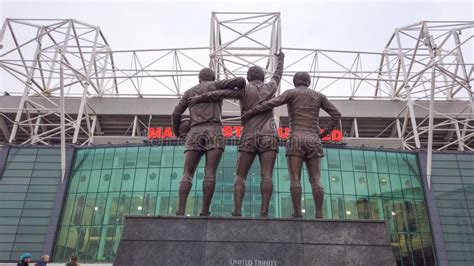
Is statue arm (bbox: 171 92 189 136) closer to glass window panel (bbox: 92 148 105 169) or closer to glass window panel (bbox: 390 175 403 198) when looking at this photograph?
glass window panel (bbox: 92 148 105 169)

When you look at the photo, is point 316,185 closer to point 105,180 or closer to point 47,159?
point 105,180

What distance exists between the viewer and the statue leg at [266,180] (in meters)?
8.30

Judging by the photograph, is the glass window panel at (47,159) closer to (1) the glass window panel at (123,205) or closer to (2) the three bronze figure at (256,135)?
(1) the glass window panel at (123,205)

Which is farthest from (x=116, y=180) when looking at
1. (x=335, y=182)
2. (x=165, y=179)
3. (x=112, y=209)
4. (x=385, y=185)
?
(x=385, y=185)

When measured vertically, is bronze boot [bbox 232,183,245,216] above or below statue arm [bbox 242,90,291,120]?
below

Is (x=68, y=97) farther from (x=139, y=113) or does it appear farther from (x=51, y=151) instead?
(x=51, y=151)

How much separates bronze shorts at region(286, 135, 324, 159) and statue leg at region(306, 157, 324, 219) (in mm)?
133

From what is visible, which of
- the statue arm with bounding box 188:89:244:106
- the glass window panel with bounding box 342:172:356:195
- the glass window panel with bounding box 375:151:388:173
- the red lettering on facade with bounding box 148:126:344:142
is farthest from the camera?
the red lettering on facade with bounding box 148:126:344:142

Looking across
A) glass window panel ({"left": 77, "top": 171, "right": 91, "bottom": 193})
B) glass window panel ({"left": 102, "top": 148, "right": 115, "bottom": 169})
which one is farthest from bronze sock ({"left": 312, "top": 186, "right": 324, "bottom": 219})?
glass window panel ({"left": 77, "top": 171, "right": 91, "bottom": 193})

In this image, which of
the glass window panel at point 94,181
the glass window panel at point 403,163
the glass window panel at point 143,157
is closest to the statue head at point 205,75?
the glass window panel at point 143,157

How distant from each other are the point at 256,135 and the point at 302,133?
103cm

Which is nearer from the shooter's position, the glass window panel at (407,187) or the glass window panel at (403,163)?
the glass window panel at (407,187)

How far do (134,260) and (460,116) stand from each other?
37.9m

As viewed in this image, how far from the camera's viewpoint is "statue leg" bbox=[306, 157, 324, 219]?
27.4 feet
